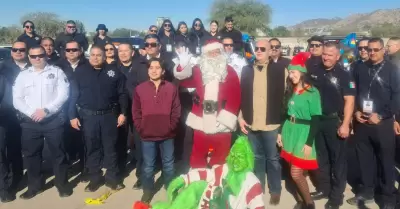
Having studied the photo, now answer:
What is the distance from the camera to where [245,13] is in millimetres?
55750

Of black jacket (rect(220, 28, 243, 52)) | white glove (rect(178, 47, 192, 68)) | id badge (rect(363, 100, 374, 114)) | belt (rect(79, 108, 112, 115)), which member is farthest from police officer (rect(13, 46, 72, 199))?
black jacket (rect(220, 28, 243, 52))

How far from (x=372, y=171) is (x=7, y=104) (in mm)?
4447

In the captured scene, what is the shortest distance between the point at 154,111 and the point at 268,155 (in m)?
1.40

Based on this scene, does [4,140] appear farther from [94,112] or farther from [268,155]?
[268,155]

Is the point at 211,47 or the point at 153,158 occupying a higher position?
the point at 211,47

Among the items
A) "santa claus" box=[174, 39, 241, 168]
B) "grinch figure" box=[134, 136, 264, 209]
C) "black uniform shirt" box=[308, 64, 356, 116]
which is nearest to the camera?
"grinch figure" box=[134, 136, 264, 209]

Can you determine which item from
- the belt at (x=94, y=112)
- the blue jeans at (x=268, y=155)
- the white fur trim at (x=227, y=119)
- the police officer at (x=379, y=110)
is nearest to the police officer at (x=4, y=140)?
the belt at (x=94, y=112)

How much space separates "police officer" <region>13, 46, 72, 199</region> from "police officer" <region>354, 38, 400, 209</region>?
350 cm

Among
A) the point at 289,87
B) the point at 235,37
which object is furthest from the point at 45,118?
the point at 235,37

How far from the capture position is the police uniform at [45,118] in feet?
14.5

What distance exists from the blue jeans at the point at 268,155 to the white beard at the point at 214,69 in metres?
0.78

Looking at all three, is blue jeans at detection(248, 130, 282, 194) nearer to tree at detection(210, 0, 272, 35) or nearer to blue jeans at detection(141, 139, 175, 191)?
blue jeans at detection(141, 139, 175, 191)

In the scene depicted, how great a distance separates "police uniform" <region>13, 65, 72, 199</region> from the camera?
14.5ft

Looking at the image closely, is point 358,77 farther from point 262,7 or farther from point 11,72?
point 262,7
